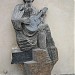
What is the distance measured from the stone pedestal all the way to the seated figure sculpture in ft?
0.39

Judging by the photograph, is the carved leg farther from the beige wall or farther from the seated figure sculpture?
the beige wall

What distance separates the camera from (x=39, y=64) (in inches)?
177

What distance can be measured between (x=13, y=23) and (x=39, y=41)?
17.8 inches

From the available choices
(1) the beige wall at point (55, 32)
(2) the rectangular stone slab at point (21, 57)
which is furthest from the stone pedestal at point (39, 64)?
(1) the beige wall at point (55, 32)

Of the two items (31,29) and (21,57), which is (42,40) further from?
(21,57)

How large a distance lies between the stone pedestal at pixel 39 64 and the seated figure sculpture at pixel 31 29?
119 millimetres

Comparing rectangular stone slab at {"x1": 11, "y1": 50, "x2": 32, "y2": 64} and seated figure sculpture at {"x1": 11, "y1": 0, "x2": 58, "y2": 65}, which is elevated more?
seated figure sculpture at {"x1": 11, "y1": 0, "x2": 58, "y2": 65}

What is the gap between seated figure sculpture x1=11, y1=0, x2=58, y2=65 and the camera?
452cm

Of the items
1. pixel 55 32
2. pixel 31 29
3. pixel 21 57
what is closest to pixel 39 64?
pixel 21 57

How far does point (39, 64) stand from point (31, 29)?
50 cm

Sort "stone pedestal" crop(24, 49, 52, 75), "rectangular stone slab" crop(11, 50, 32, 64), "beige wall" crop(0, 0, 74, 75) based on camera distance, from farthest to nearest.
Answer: "beige wall" crop(0, 0, 74, 75) < "rectangular stone slab" crop(11, 50, 32, 64) < "stone pedestal" crop(24, 49, 52, 75)

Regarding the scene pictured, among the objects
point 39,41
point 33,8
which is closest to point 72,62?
point 39,41

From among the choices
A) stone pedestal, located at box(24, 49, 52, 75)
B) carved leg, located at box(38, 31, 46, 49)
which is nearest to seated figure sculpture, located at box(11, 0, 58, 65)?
carved leg, located at box(38, 31, 46, 49)

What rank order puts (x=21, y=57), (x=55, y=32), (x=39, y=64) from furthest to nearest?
(x=55, y=32), (x=21, y=57), (x=39, y=64)
